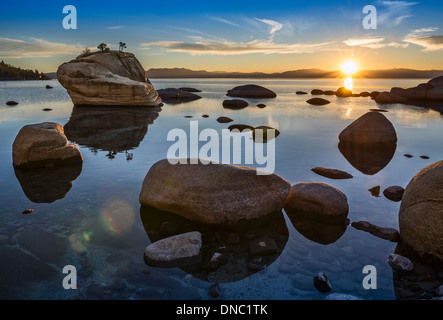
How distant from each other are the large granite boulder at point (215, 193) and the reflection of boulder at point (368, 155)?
566 cm

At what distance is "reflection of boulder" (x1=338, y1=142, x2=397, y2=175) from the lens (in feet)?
39.4

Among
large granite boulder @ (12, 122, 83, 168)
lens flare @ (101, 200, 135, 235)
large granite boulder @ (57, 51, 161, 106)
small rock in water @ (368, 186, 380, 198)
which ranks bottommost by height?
lens flare @ (101, 200, 135, 235)

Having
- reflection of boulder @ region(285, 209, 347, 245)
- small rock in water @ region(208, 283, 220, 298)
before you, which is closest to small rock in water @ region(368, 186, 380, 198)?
reflection of boulder @ region(285, 209, 347, 245)

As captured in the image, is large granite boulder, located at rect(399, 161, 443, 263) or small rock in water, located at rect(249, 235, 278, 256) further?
small rock in water, located at rect(249, 235, 278, 256)

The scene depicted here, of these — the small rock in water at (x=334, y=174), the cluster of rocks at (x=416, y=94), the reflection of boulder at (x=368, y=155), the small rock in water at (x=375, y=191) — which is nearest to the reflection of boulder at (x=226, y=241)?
the small rock in water at (x=375, y=191)

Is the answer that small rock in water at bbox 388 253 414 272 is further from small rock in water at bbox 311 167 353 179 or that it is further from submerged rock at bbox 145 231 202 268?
small rock in water at bbox 311 167 353 179

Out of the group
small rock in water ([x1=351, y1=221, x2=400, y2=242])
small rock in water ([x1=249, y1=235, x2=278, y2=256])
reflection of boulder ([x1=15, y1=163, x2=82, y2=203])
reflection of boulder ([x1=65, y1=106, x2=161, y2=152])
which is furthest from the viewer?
reflection of boulder ([x1=65, y1=106, x2=161, y2=152])

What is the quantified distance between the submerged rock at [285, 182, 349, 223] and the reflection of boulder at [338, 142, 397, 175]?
4287 mm

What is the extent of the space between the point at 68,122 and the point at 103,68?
1291 cm

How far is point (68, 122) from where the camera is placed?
959 inches
